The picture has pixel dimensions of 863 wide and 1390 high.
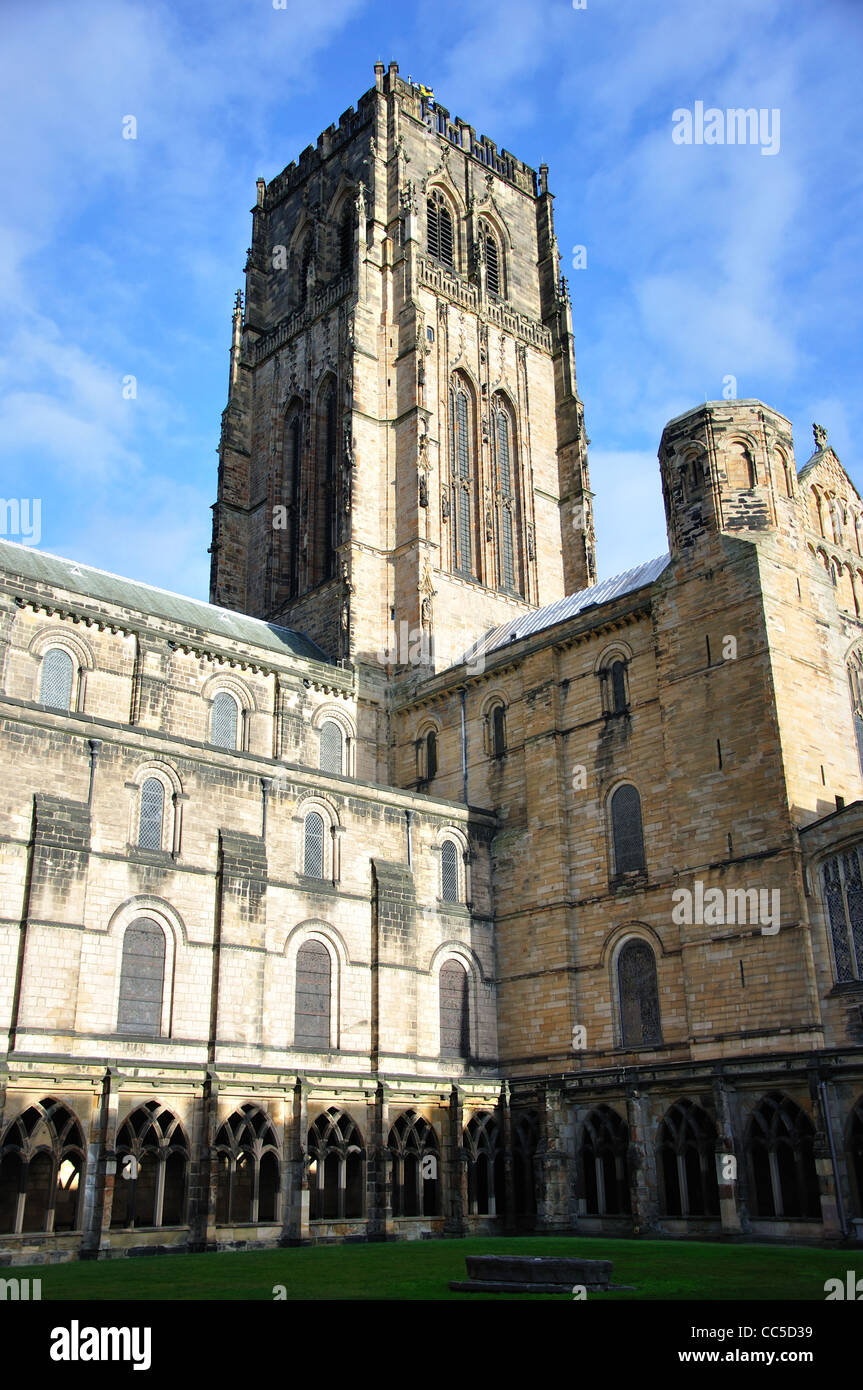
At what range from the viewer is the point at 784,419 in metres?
36.1

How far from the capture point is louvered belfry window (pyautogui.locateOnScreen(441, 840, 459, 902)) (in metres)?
36.8

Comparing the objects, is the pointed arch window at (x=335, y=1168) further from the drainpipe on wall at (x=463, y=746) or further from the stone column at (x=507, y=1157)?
the drainpipe on wall at (x=463, y=746)

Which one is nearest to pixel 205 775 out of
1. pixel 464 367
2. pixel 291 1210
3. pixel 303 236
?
pixel 291 1210

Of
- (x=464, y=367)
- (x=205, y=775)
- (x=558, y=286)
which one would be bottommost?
(x=205, y=775)

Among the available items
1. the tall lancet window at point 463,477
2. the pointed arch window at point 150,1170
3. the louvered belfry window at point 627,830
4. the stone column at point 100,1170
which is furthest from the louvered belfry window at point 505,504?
the stone column at point 100,1170

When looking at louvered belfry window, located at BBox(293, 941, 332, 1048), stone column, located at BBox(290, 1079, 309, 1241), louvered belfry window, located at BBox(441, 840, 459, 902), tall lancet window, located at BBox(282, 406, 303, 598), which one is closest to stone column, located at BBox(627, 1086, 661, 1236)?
stone column, located at BBox(290, 1079, 309, 1241)

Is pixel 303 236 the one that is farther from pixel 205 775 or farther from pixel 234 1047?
pixel 234 1047

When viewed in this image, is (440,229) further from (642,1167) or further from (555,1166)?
(642,1167)

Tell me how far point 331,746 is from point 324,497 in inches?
561

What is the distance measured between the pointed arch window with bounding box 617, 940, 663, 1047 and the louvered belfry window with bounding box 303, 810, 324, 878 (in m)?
8.96

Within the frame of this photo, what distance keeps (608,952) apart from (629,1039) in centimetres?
247

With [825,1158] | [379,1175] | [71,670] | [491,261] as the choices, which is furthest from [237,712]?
[491,261]
